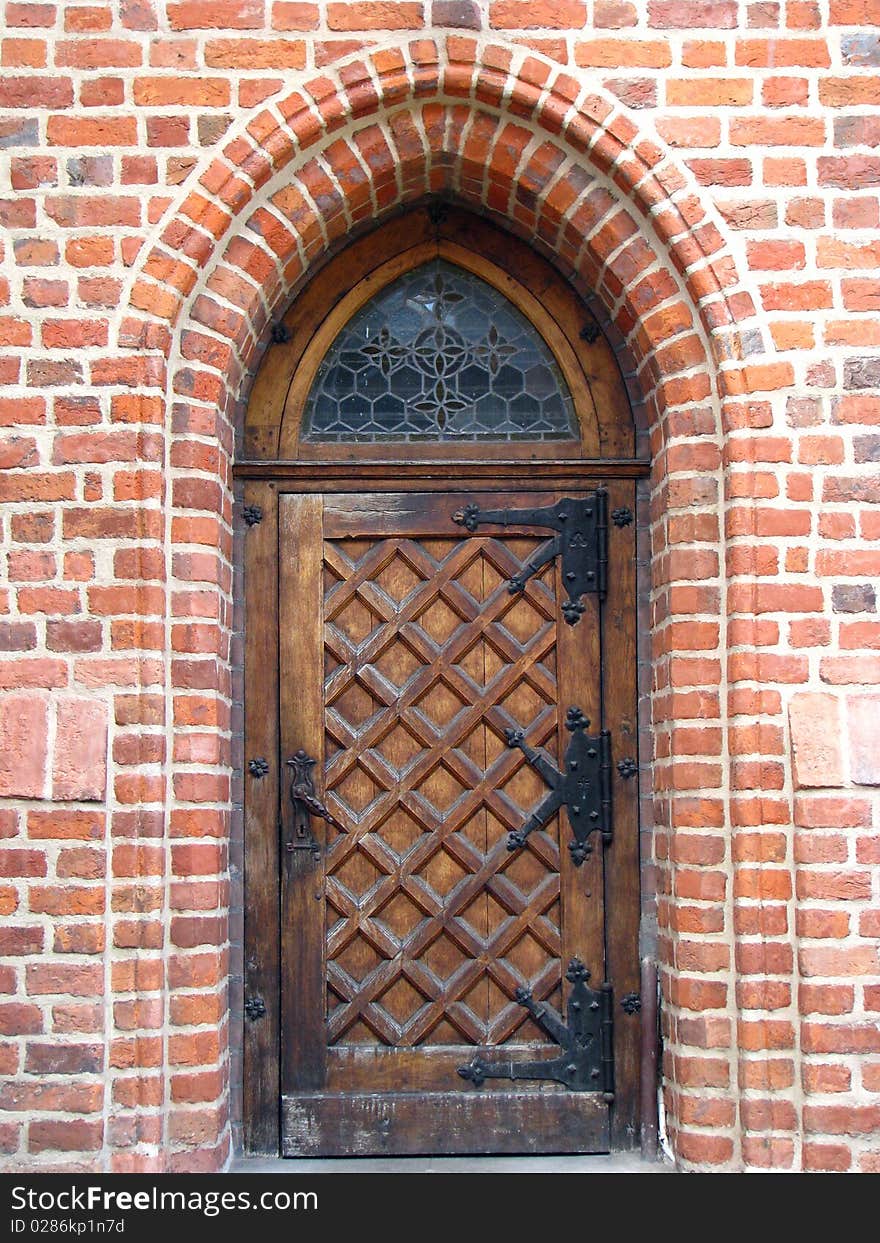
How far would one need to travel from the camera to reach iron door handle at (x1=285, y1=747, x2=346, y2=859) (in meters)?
3.77

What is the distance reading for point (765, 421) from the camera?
11.4 feet

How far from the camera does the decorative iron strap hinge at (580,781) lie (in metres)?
3.81

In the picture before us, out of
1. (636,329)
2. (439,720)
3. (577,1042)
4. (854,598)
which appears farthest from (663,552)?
(577,1042)

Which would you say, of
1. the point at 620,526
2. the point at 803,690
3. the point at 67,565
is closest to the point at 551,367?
the point at 620,526

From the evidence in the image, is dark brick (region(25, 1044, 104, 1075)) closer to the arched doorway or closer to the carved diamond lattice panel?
the arched doorway

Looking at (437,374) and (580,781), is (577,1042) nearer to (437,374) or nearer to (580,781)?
(580,781)

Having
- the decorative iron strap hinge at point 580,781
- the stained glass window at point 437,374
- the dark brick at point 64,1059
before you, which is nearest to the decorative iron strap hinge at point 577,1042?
the decorative iron strap hinge at point 580,781

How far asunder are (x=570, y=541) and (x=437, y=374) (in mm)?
693

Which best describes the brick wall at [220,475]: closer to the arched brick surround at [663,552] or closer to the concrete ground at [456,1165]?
the arched brick surround at [663,552]

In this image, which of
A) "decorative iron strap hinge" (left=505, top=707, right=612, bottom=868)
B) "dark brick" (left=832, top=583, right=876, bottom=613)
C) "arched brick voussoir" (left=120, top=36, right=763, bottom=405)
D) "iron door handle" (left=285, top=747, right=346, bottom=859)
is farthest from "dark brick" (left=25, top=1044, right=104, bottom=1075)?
"dark brick" (left=832, top=583, right=876, bottom=613)

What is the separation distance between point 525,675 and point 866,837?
3.62 ft

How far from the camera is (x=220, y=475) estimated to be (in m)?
3.62

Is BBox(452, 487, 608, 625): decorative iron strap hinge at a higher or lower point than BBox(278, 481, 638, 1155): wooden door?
higher

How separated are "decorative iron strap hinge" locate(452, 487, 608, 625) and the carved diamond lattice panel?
0.23ft
